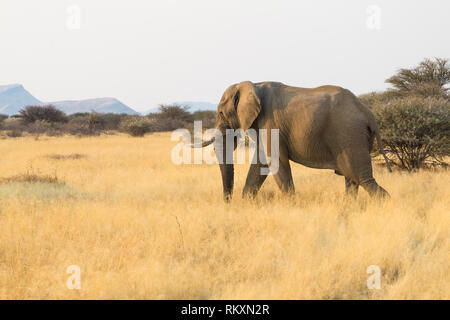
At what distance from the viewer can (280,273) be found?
3.32 meters

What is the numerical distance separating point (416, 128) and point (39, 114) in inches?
1277

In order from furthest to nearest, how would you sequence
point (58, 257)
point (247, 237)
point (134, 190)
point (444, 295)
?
point (134, 190)
point (247, 237)
point (58, 257)
point (444, 295)

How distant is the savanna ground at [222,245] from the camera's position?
9.85 ft

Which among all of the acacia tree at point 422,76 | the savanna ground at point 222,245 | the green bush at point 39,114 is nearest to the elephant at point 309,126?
the savanna ground at point 222,245

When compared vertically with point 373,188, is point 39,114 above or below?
above

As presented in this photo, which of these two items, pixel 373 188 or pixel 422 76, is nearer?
pixel 373 188

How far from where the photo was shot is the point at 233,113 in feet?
19.7

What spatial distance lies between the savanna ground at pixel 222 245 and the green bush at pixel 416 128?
2.48 metres

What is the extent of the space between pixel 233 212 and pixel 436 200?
3406 millimetres

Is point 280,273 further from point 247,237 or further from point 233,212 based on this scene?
point 233,212

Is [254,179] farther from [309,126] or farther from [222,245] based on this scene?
[222,245]

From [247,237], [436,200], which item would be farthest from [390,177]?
[247,237]

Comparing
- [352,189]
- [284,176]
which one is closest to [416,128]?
[352,189]

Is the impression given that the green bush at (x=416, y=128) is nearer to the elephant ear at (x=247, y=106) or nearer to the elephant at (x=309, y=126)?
the elephant at (x=309, y=126)
